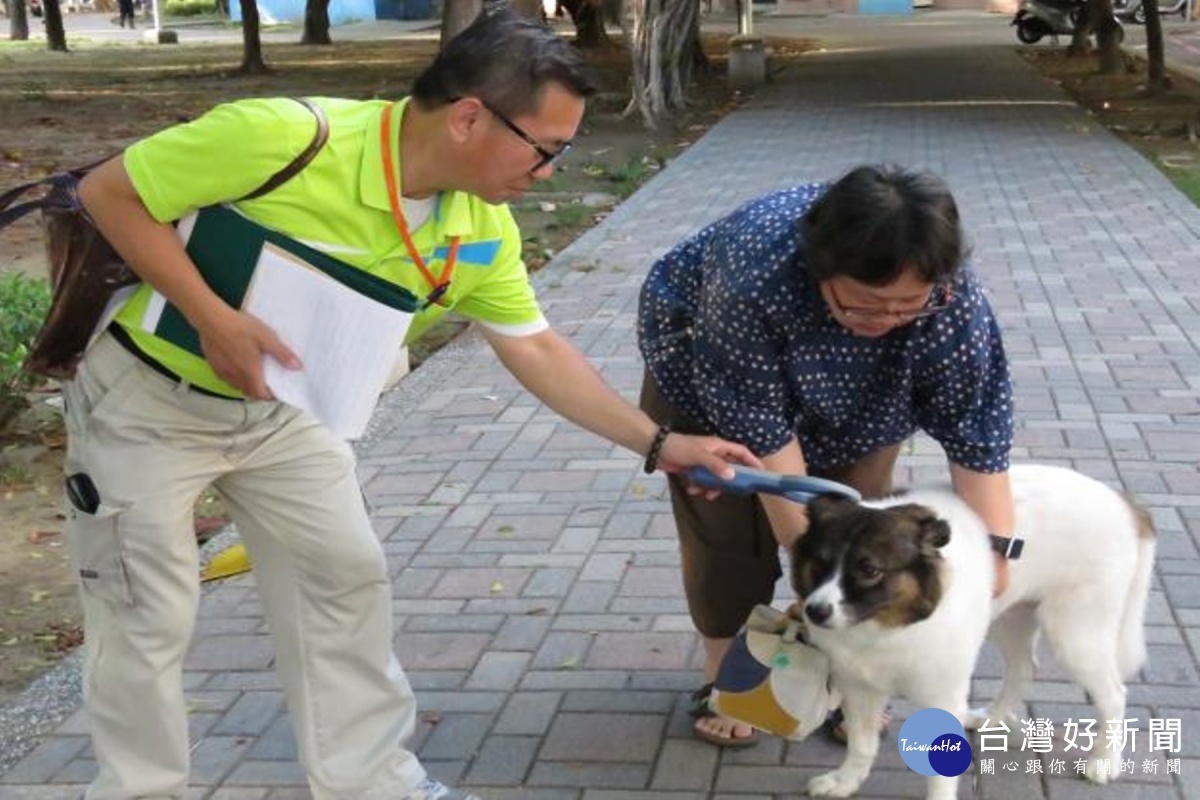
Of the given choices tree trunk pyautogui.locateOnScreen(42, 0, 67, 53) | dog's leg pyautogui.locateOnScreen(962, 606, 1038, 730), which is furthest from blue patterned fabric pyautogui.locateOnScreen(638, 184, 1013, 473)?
tree trunk pyautogui.locateOnScreen(42, 0, 67, 53)

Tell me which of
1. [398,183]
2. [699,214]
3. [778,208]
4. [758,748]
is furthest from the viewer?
[699,214]

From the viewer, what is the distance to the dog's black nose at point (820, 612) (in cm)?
284

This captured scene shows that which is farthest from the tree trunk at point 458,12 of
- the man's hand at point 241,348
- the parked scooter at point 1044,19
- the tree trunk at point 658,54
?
the parked scooter at point 1044,19

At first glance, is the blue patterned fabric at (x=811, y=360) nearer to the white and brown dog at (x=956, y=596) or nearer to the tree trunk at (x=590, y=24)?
the white and brown dog at (x=956, y=596)

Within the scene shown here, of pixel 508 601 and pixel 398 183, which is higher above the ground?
pixel 398 183

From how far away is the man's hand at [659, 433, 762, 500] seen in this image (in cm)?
308

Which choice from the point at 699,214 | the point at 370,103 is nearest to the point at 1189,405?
the point at 370,103

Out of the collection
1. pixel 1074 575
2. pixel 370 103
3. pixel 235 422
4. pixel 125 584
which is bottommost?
pixel 1074 575

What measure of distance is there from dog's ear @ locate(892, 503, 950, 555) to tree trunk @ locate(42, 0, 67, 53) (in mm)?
31837

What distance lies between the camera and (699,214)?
1147 cm

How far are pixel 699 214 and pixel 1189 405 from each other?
5.51 meters

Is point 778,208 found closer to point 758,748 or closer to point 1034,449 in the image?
point 758,748

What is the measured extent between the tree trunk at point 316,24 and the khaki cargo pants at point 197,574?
3162 cm

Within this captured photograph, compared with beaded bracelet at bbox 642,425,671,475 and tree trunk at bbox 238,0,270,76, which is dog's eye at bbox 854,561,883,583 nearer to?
beaded bracelet at bbox 642,425,671,475
